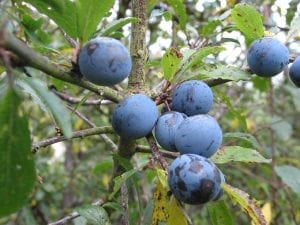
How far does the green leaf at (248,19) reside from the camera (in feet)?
3.43

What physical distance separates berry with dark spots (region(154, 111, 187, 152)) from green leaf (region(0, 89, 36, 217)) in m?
0.27

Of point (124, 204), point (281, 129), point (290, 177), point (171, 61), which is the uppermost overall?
point (171, 61)

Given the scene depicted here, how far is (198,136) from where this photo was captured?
31.6 inches

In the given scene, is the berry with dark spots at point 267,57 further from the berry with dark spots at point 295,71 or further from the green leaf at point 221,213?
the green leaf at point 221,213

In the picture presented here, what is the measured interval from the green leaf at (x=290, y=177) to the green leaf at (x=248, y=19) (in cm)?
103

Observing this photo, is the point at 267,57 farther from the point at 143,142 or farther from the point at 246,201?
the point at 143,142

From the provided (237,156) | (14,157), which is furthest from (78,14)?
(237,156)

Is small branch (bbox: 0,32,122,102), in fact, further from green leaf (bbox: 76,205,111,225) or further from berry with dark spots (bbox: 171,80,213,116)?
green leaf (bbox: 76,205,111,225)

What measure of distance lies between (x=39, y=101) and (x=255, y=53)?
500mm

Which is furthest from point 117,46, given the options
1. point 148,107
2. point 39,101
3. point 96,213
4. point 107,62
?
point 96,213

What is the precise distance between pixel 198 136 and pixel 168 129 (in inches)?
3.6

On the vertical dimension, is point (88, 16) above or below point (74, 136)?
above

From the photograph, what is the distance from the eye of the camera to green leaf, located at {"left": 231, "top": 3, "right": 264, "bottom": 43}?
41.1 inches

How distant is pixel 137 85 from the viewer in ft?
3.40
